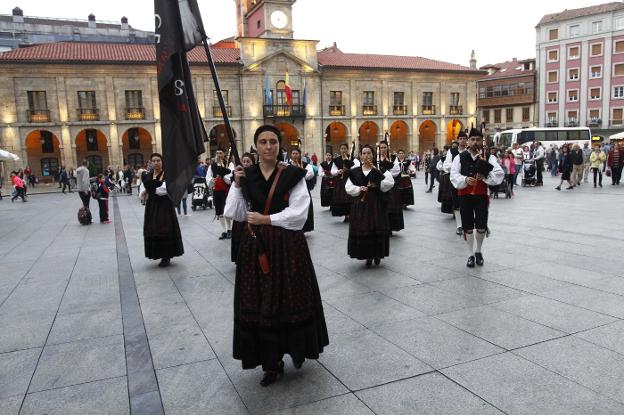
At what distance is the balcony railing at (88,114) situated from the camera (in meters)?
35.2

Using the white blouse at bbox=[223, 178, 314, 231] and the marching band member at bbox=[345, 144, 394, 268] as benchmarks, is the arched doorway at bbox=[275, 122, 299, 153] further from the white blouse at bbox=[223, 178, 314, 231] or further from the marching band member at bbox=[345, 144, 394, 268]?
the white blouse at bbox=[223, 178, 314, 231]

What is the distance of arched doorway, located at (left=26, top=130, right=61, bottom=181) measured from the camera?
36625mm

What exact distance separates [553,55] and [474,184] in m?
61.4

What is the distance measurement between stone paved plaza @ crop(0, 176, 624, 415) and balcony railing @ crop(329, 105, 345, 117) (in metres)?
34.1

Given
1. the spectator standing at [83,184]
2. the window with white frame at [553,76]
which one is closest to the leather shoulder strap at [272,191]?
the spectator standing at [83,184]

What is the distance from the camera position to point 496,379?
348cm

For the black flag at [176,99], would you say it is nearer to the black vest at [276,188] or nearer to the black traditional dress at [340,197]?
the black vest at [276,188]

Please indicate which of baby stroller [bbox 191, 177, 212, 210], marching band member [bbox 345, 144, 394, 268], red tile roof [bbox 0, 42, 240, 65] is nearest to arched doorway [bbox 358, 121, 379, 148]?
red tile roof [bbox 0, 42, 240, 65]

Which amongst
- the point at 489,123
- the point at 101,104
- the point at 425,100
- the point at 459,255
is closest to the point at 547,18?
the point at 489,123

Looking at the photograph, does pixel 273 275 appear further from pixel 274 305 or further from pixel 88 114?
pixel 88 114

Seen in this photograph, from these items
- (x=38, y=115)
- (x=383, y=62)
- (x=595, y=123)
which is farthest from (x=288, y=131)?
(x=595, y=123)

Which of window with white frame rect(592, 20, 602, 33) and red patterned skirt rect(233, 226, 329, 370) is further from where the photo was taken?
window with white frame rect(592, 20, 602, 33)

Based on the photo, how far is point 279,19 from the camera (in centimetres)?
4075

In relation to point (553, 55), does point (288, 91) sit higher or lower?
lower
